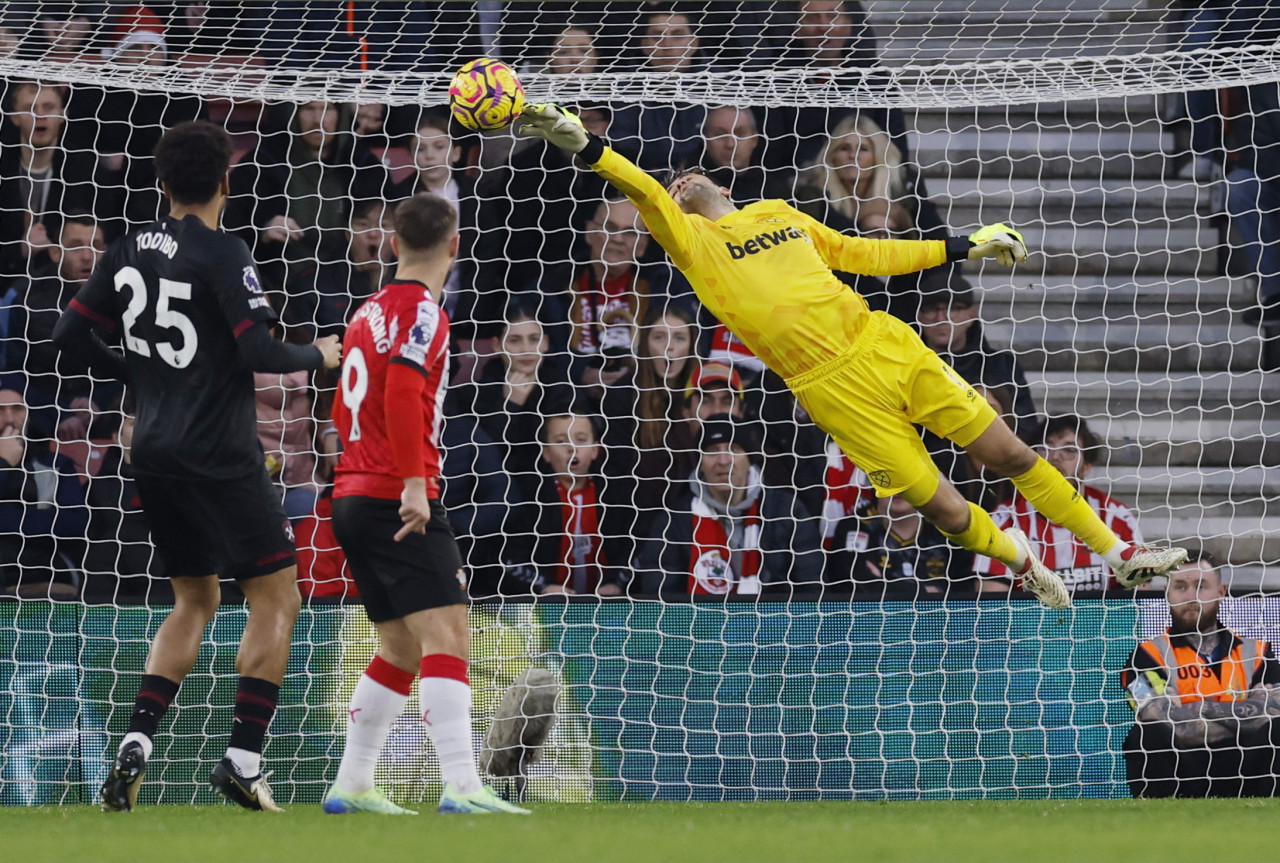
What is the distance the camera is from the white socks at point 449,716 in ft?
12.7

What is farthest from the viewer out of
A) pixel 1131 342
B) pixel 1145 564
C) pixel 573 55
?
pixel 1131 342

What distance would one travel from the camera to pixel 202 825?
12.7ft

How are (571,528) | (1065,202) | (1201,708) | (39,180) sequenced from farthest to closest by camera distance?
(1065,202), (39,180), (571,528), (1201,708)

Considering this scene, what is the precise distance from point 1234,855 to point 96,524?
4.85 metres

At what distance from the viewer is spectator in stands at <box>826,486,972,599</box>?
6.63m

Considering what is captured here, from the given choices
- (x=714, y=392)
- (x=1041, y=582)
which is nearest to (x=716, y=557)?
(x=714, y=392)

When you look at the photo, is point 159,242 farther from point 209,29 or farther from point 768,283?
point 209,29

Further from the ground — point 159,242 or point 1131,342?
point 1131,342

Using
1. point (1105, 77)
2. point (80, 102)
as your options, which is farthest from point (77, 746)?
point (1105, 77)

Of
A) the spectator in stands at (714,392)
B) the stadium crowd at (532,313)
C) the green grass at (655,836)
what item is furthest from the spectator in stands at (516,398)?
the green grass at (655,836)

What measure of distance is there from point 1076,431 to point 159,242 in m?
4.15

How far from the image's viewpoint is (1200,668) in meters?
5.91

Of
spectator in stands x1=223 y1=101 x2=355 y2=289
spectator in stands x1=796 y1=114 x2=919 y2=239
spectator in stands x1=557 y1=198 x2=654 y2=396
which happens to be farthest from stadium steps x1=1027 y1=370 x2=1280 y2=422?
spectator in stands x1=223 y1=101 x2=355 y2=289

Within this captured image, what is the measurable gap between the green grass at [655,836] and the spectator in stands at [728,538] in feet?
6.22
